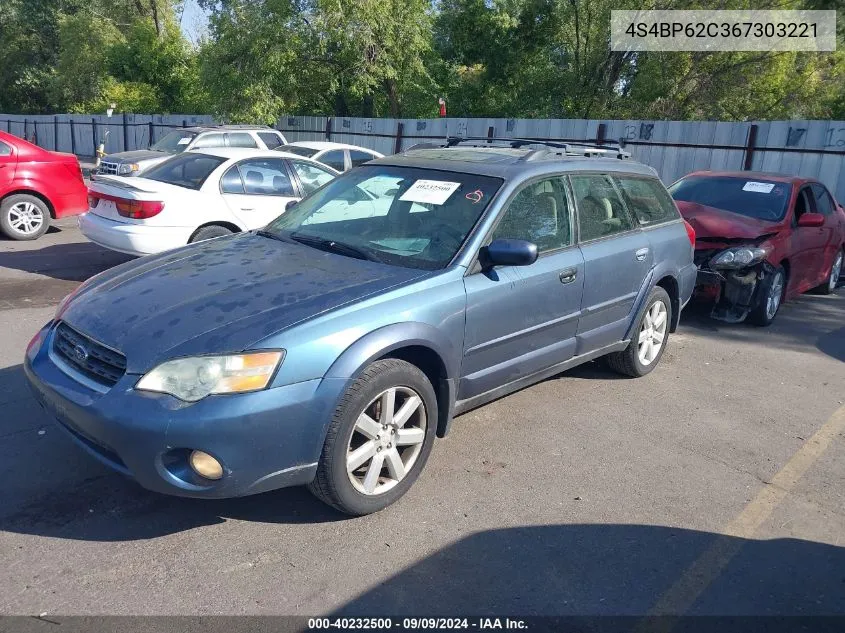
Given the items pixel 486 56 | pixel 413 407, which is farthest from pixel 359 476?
pixel 486 56

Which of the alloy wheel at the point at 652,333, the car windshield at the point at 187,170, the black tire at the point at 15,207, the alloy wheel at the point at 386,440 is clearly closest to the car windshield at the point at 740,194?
the alloy wheel at the point at 652,333

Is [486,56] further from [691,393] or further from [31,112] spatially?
[31,112]

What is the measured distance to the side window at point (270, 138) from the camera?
Answer: 1666cm

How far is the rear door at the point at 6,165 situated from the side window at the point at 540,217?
327 inches

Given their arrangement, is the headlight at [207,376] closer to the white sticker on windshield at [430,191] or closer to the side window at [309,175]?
the white sticker on windshield at [430,191]

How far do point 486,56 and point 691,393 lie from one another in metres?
21.5

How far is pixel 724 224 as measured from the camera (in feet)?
25.4

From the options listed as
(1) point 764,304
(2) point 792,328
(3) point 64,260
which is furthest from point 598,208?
(3) point 64,260

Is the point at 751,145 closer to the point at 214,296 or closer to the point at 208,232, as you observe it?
the point at 208,232

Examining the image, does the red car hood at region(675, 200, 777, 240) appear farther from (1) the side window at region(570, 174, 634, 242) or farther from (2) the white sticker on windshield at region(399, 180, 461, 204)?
(2) the white sticker on windshield at region(399, 180, 461, 204)

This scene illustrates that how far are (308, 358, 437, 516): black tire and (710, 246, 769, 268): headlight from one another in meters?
4.83

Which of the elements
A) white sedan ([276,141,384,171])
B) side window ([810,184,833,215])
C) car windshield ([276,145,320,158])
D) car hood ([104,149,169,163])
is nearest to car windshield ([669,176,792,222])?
side window ([810,184,833,215])

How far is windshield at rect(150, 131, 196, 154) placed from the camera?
16094 millimetres

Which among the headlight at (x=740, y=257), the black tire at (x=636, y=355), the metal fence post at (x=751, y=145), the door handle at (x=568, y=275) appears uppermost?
the metal fence post at (x=751, y=145)
